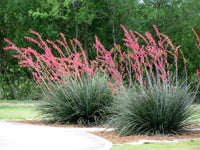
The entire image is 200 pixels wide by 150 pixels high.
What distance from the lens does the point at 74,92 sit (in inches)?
426

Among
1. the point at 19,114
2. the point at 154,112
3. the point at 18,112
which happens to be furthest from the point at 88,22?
the point at 154,112

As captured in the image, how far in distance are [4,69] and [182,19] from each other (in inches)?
481

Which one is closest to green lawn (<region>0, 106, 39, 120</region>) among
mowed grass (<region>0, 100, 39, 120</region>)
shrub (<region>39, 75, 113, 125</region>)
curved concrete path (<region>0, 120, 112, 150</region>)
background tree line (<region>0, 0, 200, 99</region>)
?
mowed grass (<region>0, 100, 39, 120</region>)

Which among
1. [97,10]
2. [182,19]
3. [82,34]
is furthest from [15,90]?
[182,19]

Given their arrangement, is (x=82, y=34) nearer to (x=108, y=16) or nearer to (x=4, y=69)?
(x=108, y=16)

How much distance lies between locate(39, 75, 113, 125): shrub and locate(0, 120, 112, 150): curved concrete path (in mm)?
1336

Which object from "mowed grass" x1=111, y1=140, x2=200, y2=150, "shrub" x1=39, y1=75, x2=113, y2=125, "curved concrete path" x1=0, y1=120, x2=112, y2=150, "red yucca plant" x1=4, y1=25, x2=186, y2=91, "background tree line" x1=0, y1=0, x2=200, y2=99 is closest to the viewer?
"mowed grass" x1=111, y1=140, x2=200, y2=150

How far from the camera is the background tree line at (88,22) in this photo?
2213 cm

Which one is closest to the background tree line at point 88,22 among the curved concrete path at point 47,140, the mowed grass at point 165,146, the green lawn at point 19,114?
the green lawn at point 19,114

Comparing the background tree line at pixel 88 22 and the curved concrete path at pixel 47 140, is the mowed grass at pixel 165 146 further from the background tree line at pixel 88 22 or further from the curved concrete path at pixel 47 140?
the background tree line at pixel 88 22

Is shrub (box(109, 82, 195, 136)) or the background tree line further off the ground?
the background tree line

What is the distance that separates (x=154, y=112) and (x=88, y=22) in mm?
13465

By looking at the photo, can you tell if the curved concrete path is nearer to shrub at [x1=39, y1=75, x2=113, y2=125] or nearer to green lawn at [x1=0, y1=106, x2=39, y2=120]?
shrub at [x1=39, y1=75, x2=113, y2=125]

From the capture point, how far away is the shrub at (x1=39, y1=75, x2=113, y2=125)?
10797 mm
